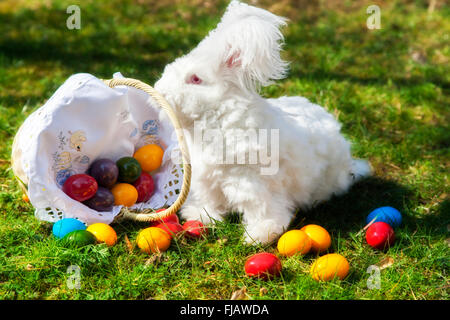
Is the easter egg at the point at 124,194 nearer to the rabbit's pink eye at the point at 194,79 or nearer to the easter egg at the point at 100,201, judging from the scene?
the easter egg at the point at 100,201

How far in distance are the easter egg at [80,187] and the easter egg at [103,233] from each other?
25 centimetres

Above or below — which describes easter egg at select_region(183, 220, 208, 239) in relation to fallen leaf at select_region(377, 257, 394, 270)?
above

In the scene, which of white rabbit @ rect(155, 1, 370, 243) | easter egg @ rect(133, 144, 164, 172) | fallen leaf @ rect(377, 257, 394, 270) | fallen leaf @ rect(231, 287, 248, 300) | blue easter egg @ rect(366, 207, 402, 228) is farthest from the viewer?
easter egg @ rect(133, 144, 164, 172)

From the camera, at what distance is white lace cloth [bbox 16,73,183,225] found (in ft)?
8.43

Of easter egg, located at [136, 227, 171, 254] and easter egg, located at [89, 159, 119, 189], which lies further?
easter egg, located at [89, 159, 119, 189]

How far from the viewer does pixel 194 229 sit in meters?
2.66

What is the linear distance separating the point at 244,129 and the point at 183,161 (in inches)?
14.6

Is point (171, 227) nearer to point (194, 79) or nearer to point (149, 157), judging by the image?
point (149, 157)

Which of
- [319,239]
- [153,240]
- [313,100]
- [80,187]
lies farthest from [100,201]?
[313,100]

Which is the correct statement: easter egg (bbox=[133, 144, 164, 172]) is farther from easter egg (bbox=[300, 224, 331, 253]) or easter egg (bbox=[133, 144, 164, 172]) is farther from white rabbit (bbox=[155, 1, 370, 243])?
easter egg (bbox=[300, 224, 331, 253])

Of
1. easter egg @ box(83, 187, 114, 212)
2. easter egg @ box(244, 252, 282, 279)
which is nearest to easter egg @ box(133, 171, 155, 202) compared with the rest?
easter egg @ box(83, 187, 114, 212)

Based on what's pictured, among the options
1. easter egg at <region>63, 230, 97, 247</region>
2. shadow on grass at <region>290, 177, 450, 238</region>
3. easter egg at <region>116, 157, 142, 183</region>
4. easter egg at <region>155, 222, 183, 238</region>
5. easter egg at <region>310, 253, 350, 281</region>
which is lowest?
shadow on grass at <region>290, 177, 450, 238</region>

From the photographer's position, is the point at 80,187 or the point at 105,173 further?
the point at 105,173

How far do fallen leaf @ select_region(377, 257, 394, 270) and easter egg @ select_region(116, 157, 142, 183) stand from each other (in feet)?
5.28
